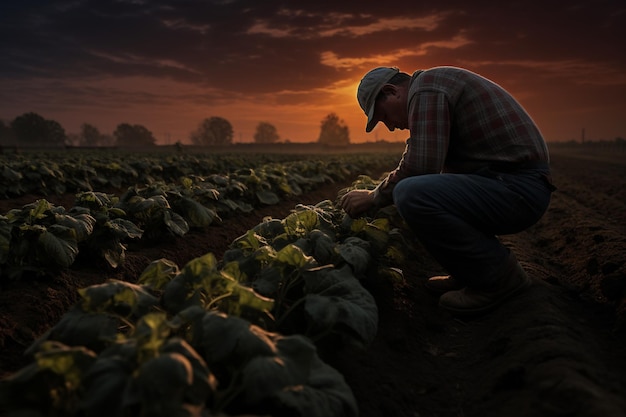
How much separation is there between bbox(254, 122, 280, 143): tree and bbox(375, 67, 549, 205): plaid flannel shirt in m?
168

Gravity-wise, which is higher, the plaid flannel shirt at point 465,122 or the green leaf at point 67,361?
the plaid flannel shirt at point 465,122

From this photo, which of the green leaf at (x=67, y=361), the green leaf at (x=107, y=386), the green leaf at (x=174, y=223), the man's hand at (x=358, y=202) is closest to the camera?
the green leaf at (x=107, y=386)

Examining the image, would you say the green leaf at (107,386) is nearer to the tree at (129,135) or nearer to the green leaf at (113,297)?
the green leaf at (113,297)

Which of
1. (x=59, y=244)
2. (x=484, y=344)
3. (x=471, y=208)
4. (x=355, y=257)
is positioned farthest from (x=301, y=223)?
(x=59, y=244)

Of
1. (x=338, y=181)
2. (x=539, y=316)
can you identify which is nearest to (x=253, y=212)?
(x=539, y=316)

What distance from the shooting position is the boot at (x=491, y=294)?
372 centimetres

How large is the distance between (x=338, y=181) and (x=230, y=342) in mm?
15317

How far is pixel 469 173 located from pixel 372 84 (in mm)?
1118

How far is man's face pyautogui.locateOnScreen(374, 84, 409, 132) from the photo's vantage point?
3.70 meters

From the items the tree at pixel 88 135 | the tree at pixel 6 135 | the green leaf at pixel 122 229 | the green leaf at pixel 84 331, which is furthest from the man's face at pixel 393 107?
the tree at pixel 88 135

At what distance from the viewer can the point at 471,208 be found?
349 cm

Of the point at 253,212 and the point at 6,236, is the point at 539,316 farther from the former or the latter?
the point at 253,212

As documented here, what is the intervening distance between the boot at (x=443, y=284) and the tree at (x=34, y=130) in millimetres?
130239

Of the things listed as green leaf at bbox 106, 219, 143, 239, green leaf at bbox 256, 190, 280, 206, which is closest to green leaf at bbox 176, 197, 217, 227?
green leaf at bbox 106, 219, 143, 239
